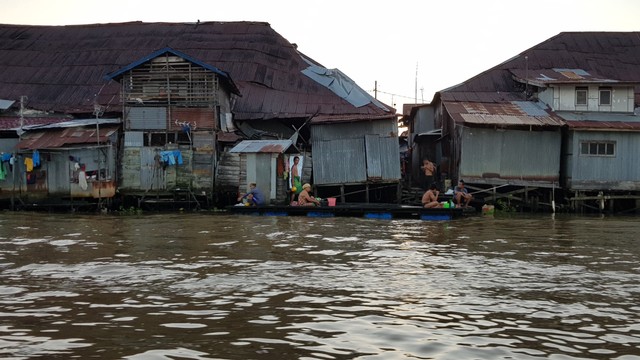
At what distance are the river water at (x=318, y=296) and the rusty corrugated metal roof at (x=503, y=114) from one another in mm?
10392

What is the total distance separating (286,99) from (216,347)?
84.2 feet

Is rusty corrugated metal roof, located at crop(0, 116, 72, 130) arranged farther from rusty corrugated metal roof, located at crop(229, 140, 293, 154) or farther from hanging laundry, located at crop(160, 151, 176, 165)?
rusty corrugated metal roof, located at crop(229, 140, 293, 154)

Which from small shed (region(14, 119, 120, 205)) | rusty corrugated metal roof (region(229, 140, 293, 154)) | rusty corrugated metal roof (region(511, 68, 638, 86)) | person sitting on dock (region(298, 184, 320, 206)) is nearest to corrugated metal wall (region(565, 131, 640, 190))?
rusty corrugated metal roof (region(511, 68, 638, 86))

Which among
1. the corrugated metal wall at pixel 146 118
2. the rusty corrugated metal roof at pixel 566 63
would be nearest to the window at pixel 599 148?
the rusty corrugated metal roof at pixel 566 63

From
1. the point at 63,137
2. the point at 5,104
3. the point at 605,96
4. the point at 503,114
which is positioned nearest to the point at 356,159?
the point at 503,114

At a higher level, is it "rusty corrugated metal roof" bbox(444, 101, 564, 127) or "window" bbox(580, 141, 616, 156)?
"rusty corrugated metal roof" bbox(444, 101, 564, 127)

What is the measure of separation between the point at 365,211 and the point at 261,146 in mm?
5608

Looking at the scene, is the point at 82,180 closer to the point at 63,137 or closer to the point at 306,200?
the point at 63,137

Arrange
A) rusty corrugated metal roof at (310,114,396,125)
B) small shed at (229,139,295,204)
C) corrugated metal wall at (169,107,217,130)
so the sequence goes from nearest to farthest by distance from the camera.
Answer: small shed at (229,139,295,204) < corrugated metal wall at (169,107,217,130) < rusty corrugated metal roof at (310,114,396,125)

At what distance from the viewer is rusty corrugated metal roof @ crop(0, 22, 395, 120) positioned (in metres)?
30.4

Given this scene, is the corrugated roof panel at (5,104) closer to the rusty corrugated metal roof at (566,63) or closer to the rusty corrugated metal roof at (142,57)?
the rusty corrugated metal roof at (142,57)

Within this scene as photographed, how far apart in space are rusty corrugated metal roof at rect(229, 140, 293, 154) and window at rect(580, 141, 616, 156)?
11.7 meters

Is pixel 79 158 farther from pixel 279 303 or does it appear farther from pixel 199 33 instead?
pixel 279 303

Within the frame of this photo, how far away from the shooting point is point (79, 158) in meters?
25.5
